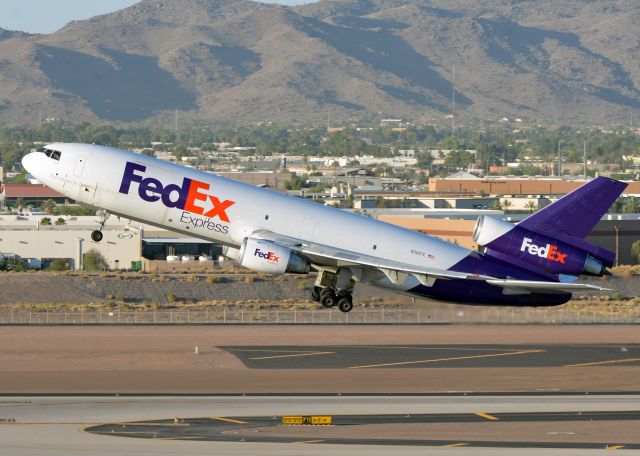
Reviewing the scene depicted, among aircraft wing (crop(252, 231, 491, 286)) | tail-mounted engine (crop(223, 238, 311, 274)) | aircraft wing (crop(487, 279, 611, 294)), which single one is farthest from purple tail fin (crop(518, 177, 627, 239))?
tail-mounted engine (crop(223, 238, 311, 274))

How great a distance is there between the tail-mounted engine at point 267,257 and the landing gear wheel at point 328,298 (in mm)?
3967

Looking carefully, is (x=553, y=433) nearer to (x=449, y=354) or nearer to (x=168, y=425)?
(x=168, y=425)

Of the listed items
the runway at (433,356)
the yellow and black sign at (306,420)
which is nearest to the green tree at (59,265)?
the runway at (433,356)

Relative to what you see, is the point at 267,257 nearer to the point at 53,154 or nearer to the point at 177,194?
the point at 177,194

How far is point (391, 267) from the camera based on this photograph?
82688mm

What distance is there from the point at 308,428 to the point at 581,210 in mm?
20616

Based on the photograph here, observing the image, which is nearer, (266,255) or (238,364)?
(266,255)

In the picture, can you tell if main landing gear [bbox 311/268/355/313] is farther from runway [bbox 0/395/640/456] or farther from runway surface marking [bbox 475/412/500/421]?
runway surface marking [bbox 475/412/500/421]

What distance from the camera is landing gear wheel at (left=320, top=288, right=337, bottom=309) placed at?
84.9m

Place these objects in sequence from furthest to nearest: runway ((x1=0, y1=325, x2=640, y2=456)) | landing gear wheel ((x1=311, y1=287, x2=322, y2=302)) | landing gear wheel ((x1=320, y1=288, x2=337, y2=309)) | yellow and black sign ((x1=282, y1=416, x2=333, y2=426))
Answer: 1. landing gear wheel ((x1=311, y1=287, x2=322, y2=302))
2. landing gear wheel ((x1=320, y1=288, x2=337, y2=309))
3. yellow and black sign ((x1=282, y1=416, x2=333, y2=426))
4. runway ((x1=0, y1=325, x2=640, y2=456))

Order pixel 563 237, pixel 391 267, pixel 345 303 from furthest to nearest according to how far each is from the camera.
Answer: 1. pixel 563 237
2. pixel 345 303
3. pixel 391 267

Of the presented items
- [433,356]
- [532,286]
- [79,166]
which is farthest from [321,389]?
[79,166]

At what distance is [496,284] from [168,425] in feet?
67.6

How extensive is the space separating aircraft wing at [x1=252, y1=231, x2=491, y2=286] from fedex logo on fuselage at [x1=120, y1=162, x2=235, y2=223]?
2.78 m
